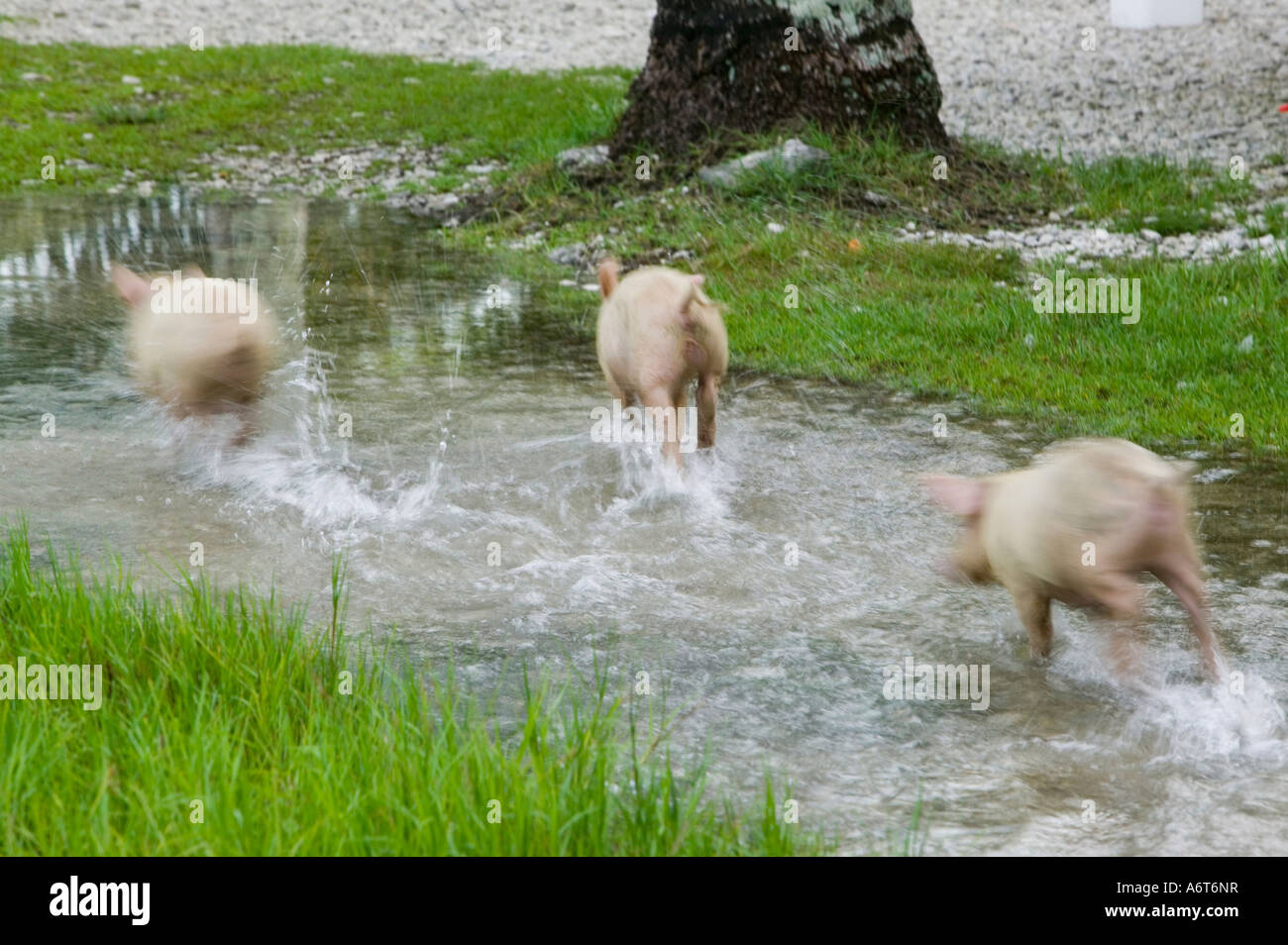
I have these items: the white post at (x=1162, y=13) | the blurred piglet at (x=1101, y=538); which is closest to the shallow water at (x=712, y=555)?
the blurred piglet at (x=1101, y=538)

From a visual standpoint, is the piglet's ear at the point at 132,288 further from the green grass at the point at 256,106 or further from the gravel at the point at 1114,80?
the gravel at the point at 1114,80

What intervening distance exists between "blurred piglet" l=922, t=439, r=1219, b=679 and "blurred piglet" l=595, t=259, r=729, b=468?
1847 mm

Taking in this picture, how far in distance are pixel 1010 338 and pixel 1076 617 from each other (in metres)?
3.39

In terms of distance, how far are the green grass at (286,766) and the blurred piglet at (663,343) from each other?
7.00 ft

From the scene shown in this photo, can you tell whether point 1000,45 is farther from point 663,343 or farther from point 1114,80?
point 663,343

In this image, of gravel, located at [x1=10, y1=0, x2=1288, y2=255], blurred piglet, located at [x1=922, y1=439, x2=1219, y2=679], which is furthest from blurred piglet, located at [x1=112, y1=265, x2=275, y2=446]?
gravel, located at [x1=10, y1=0, x2=1288, y2=255]

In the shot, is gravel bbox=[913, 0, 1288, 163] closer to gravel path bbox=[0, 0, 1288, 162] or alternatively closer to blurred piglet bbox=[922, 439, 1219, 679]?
gravel path bbox=[0, 0, 1288, 162]

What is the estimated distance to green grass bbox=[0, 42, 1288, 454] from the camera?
7.33m

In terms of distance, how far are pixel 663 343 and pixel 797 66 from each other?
5.52 m

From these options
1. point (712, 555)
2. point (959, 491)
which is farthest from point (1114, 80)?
point (959, 491)

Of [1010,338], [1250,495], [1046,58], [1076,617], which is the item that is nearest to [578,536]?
[1076,617]

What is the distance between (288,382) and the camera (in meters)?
7.51

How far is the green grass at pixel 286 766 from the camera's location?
2893 mm

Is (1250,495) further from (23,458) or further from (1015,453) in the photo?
(23,458)
